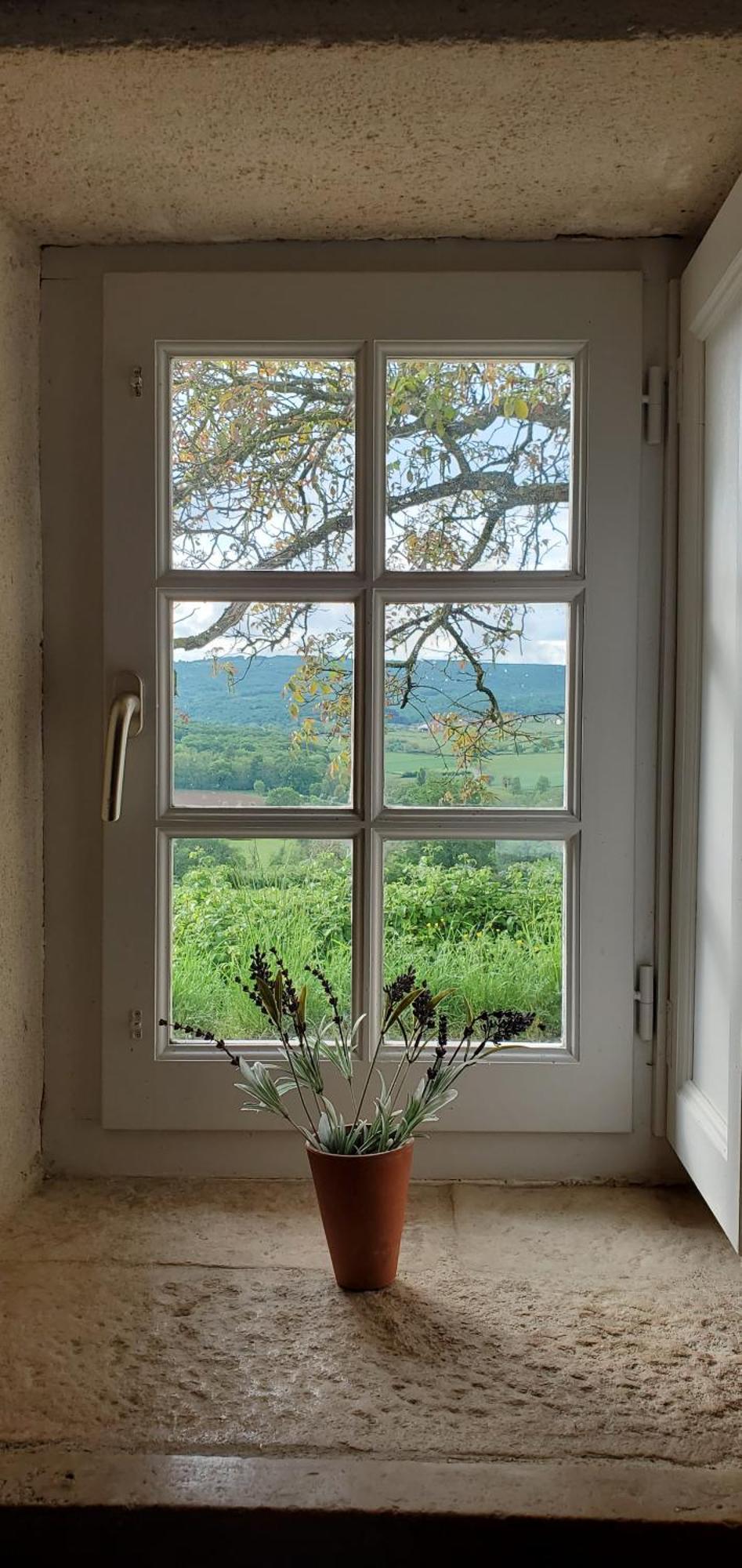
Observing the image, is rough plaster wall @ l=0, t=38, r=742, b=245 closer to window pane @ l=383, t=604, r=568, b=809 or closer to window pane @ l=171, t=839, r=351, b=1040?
window pane @ l=383, t=604, r=568, b=809

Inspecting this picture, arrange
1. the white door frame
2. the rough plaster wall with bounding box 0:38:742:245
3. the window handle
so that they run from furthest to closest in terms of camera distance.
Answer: the window handle → the white door frame → the rough plaster wall with bounding box 0:38:742:245

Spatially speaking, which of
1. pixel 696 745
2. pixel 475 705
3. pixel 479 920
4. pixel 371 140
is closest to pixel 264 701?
pixel 475 705

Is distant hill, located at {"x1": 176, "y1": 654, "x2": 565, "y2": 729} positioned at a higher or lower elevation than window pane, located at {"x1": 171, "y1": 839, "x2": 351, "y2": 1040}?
higher

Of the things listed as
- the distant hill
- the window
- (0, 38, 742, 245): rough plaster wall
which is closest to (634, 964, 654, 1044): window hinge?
the window

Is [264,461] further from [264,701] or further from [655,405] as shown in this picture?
[655,405]

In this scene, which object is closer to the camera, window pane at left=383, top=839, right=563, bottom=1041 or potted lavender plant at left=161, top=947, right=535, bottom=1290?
potted lavender plant at left=161, top=947, right=535, bottom=1290

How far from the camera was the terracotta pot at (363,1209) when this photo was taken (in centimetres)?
127

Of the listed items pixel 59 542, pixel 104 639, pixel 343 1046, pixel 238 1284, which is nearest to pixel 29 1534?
pixel 238 1284

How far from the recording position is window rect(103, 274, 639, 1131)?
1.52 meters

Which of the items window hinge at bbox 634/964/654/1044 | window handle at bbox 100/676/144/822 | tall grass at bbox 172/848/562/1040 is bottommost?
window hinge at bbox 634/964/654/1044

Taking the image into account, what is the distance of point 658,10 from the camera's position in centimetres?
108

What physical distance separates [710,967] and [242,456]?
928mm

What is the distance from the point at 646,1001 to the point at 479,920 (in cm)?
A: 26

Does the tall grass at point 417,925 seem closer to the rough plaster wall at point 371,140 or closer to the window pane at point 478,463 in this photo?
the window pane at point 478,463
